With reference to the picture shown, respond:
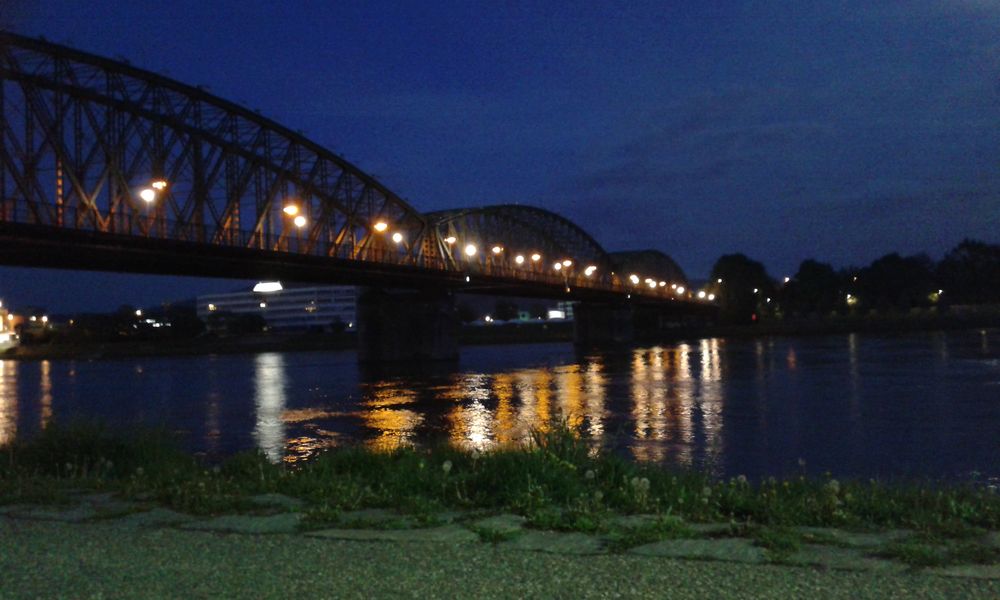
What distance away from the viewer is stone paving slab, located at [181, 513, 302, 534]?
9.06m

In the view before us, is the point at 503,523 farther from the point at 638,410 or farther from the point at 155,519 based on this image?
the point at 638,410

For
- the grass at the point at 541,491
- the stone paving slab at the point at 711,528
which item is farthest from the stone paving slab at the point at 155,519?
the stone paving slab at the point at 711,528

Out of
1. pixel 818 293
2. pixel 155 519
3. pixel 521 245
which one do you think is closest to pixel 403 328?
pixel 521 245

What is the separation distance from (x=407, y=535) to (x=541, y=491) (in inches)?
68.6

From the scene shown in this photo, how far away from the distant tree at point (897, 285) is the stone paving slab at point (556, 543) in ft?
590

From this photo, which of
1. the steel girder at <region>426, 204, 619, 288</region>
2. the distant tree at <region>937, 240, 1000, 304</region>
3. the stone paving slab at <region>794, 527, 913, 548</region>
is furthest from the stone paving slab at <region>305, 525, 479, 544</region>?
the distant tree at <region>937, 240, 1000, 304</region>

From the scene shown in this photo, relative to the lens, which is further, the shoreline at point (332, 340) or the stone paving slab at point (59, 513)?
the shoreline at point (332, 340)

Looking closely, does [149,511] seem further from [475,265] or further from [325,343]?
[325,343]

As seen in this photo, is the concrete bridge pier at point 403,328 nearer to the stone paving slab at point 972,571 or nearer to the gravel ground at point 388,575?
the gravel ground at point 388,575

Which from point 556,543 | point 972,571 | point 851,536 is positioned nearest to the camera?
point 972,571

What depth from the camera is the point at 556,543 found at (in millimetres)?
8141

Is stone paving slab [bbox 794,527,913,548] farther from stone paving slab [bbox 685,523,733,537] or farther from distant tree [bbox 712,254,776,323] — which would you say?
distant tree [bbox 712,254,776,323]

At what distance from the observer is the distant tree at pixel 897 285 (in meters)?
175

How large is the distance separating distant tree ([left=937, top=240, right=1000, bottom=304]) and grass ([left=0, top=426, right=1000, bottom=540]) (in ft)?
583
